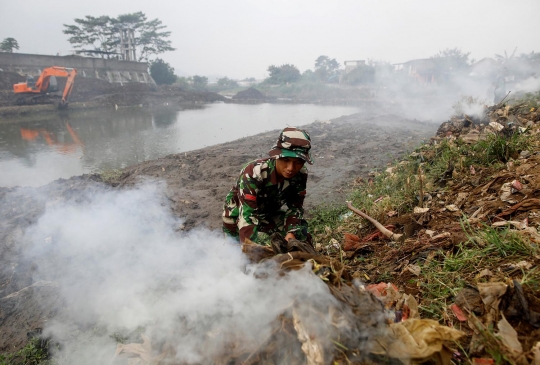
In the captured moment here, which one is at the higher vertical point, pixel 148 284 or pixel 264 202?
pixel 264 202

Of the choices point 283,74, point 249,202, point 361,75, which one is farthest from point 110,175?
point 283,74

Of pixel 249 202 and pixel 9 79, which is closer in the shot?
pixel 249 202

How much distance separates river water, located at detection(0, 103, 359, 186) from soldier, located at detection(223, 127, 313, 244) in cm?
389

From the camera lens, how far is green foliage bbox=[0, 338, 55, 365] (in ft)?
8.27

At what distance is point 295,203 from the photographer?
2729 millimetres

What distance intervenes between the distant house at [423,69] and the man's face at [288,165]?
33129 millimetres

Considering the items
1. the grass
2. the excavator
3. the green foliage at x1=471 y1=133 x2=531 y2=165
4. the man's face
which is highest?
the excavator

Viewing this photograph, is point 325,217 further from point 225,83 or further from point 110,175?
point 225,83

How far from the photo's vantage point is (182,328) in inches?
61.6

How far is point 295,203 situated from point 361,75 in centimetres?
4370

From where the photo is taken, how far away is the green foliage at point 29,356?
2.52 m

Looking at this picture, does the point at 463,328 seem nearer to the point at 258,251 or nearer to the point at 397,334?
the point at 397,334

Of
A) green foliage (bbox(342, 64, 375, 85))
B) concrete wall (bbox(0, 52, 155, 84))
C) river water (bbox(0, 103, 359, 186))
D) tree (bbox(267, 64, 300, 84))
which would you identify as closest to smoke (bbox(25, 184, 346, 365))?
river water (bbox(0, 103, 359, 186))

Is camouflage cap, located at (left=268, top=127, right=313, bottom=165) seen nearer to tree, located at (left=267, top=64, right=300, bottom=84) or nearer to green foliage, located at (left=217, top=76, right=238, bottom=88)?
tree, located at (left=267, top=64, right=300, bottom=84)
